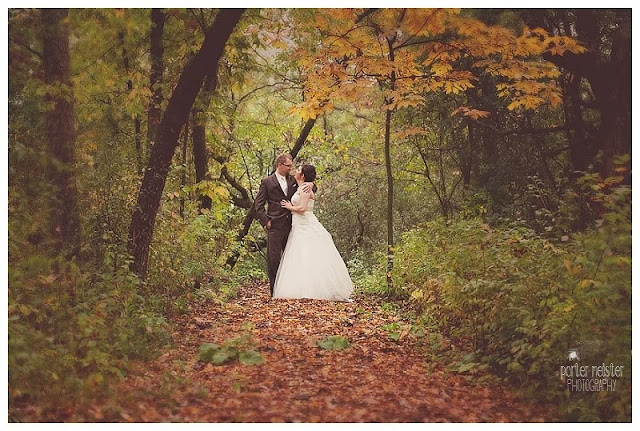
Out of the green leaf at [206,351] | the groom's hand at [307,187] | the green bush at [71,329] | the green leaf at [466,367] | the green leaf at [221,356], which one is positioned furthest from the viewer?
the groom's hand at [307,187]

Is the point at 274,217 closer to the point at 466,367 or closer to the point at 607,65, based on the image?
the point at 466,367

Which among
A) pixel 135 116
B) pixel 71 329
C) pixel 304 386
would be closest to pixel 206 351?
pixel 304 386

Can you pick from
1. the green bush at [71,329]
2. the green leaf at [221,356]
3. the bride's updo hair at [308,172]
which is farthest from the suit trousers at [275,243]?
the green leaf at [221,356]

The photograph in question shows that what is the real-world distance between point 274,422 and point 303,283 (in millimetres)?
4539

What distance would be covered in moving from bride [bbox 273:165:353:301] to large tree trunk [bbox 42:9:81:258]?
11.0 ft

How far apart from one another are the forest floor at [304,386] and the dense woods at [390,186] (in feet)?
0.74

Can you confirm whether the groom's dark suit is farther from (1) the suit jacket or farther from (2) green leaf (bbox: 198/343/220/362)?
(2) green leaf (bbox: 198/343/220/362)

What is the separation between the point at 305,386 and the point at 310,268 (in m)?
3.76

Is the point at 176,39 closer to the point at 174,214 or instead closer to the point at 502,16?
the point at 174,214

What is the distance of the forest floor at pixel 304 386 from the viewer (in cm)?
509

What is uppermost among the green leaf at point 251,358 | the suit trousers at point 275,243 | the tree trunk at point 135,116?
the tree trunk at point 135,116

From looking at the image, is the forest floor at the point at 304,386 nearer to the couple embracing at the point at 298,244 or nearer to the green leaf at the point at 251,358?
the green leaf at the point at 251,358
